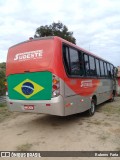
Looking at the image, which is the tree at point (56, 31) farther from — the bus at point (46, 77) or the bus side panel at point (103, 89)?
the bus at point (46, 77)

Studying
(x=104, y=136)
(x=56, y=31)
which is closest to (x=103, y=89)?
(x=104, y=136)

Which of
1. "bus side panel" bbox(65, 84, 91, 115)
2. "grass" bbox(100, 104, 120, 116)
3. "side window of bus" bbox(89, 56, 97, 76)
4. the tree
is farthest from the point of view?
the tree

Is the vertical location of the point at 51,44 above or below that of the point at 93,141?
above

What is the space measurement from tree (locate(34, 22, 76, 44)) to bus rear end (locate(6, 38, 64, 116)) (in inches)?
986

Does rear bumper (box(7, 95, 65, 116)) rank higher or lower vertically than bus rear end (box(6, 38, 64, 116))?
lower

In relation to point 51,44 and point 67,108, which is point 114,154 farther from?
point 51,44

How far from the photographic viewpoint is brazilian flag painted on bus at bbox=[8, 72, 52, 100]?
7406mm

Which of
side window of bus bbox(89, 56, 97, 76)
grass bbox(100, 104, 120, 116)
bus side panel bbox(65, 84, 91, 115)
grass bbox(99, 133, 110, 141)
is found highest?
side window of bus bbox(89, 56, 97, 76)

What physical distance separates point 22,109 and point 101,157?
3.38m

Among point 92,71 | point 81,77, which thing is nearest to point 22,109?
point 81,77

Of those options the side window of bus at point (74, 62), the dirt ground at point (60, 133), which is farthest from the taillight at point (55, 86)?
the dirt ground at point (60, 133)

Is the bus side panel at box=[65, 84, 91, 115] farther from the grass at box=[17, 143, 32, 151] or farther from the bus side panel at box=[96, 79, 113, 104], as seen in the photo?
the bus side panel at box=[96, 79, 113, 104]

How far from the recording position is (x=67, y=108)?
25.1ft

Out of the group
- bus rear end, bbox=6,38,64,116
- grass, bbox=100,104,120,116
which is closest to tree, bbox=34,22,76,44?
grass, bbox=100,104,120,116
